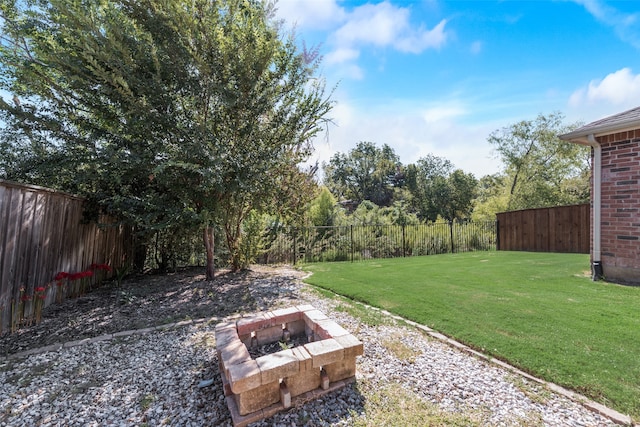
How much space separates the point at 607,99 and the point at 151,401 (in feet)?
52.8

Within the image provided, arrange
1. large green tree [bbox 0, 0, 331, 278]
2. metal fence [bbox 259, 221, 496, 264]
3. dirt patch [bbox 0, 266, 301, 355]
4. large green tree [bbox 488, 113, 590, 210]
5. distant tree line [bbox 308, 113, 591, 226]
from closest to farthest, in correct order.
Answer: dirt patch [bbox 0, 266, 301, 355]
large green tree [bbox 0, 0, 331, 278]
metal fence [bbox 259, 221, 496, 264]
distant tree line [bbox 308, 113, 591, 226]
large green tree [bbox 488, 113, 590, 210]

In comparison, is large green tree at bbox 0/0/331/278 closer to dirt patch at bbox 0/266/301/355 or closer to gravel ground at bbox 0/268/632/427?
dirt patch at bbox 0/266/301/355

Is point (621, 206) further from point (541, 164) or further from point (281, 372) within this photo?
point (541, 164)

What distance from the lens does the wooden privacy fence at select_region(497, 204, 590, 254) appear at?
8.69m

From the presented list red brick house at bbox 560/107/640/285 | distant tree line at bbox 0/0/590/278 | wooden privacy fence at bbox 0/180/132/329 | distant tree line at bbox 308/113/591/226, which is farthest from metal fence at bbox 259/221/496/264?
red brick house at bbox 560/107/640/285

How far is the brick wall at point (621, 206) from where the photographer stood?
459 centimetres

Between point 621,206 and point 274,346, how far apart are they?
5.92 metres

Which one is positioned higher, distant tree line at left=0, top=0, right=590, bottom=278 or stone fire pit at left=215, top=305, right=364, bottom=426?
distant tree line at left=0, top=0, right=590, bottom=278

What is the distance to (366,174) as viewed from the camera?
3206 centimetres

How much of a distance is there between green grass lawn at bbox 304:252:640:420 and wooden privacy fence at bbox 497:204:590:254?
3.43m

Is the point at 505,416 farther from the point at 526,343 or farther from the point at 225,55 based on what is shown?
the point at 225,55

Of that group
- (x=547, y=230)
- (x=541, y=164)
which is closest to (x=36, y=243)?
(x=547, y=230)

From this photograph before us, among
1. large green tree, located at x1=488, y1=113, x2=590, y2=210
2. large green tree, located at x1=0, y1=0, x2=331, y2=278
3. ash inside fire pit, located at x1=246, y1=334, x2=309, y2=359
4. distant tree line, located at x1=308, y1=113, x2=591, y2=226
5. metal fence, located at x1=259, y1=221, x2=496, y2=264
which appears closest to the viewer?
ash inside fire pit, located at x1=246, y1=334, x2=309, y2=359

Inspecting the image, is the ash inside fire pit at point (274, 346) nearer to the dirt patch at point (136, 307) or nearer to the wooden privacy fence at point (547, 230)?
the dirt patch at point (136, 307)
